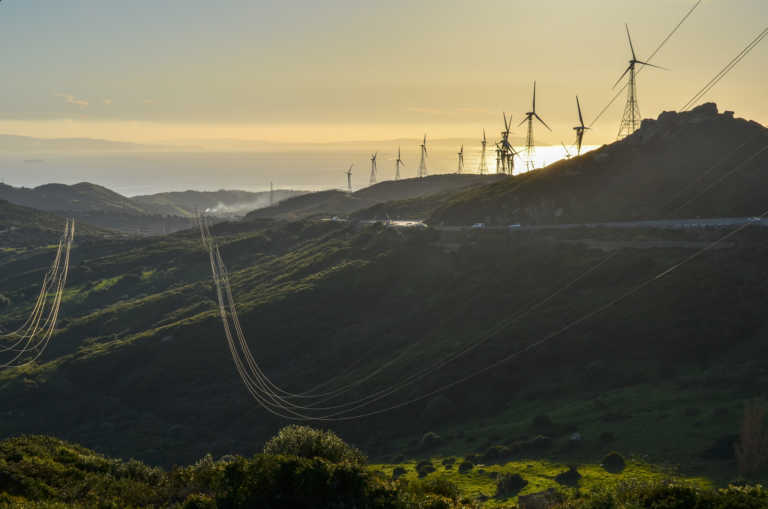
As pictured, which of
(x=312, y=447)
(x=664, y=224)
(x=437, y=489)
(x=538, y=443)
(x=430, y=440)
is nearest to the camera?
(x=437, y=489)

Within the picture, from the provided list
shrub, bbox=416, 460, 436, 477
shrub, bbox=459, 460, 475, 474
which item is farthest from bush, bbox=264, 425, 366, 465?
shrub, bbox=459, 460, 475, 474

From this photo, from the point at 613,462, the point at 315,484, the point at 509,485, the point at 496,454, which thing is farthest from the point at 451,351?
the point at 315,484

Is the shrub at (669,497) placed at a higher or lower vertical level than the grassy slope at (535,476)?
higher

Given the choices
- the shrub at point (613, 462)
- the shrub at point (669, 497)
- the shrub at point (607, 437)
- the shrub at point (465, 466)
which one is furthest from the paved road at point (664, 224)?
the shrub at point (669, 497)

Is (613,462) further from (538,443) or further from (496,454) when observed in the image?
(496,454)

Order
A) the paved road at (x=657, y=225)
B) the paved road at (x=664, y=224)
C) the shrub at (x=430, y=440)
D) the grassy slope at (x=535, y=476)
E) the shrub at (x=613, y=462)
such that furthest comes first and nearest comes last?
1. the paved road at (x=657, y=225)
2. the paved road at (x=664, y=224)
3. the shrub at (x=430, y=440)
4. the shrub at (x=613, y=462)
5. the grassy slope at (x=535, y=476)

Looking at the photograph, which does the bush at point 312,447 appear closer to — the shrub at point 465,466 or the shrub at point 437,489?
the shrub at point 437,489
